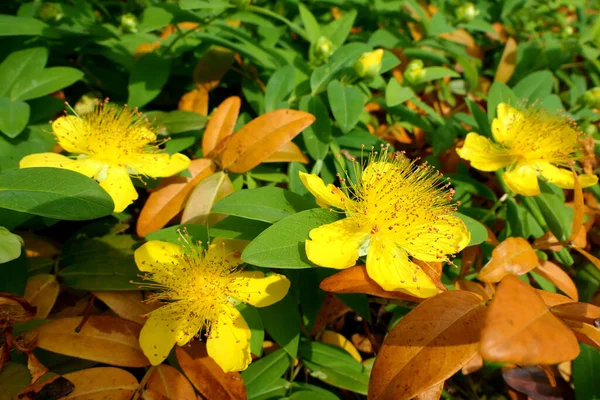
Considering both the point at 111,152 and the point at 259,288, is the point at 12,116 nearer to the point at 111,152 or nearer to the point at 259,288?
the point at 111,152

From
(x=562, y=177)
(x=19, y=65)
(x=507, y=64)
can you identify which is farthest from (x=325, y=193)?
(x=507, y=64)

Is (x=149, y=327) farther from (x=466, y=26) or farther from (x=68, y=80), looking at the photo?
(x=466, y=26)

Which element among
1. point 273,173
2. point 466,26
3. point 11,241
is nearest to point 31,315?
point 11,241

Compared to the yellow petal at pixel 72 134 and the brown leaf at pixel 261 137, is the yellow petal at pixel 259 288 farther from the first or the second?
the yellow petal at pixel 72 134

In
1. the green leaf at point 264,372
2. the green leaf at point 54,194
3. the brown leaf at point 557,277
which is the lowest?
the green leaf at point 264,372

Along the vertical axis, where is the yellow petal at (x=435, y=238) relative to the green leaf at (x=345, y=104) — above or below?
below

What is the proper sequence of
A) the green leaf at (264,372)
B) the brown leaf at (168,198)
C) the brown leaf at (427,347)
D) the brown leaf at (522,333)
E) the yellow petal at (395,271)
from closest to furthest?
the brown leaf at (522,333) < the brown leaf at (427,347) < the yellow petal at (395,271) < the green leaf at (264,372) < the brown leaf at (168,198)

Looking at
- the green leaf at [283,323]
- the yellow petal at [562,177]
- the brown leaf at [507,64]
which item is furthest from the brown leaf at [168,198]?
the brown leaf at [507,64]
